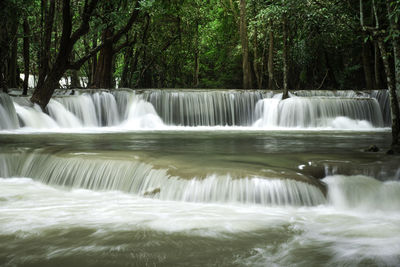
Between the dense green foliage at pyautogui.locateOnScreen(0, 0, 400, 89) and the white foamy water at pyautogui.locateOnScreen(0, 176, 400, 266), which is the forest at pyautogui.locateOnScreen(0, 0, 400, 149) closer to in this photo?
the dense green foliage at pyautogui.locateOnScreen(0, 0, 400, 89)

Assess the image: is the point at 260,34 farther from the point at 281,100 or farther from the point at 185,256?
the point at 185,256

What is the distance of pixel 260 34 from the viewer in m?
26.9

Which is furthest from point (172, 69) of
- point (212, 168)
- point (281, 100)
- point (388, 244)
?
point (388, 244)

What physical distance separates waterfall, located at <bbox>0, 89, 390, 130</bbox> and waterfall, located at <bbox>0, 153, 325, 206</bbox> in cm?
871

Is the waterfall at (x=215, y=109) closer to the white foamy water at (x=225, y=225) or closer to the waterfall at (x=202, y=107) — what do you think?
the waterfall at (x=202, y=107)

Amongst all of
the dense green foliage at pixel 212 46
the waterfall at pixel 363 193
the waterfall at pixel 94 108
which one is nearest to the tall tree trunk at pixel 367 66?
the dense green foliage at pixel 212 46

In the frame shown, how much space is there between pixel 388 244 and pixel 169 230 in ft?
7.71

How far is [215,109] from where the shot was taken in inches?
760

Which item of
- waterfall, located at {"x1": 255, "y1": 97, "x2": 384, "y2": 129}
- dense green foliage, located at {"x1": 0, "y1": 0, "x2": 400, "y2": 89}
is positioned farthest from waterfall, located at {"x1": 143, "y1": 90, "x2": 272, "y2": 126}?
dense green foliage, located at {"x1": 0, "y1": 0, "x2": 400, "y2": 89}

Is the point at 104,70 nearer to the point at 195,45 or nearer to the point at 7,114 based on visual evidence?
the point at 7,114

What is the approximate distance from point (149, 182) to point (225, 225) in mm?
1912

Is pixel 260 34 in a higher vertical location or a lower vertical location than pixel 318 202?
higher

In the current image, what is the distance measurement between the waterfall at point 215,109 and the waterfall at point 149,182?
8707mm

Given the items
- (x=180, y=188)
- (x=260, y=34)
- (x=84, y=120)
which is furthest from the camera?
(x=260, y=34)
